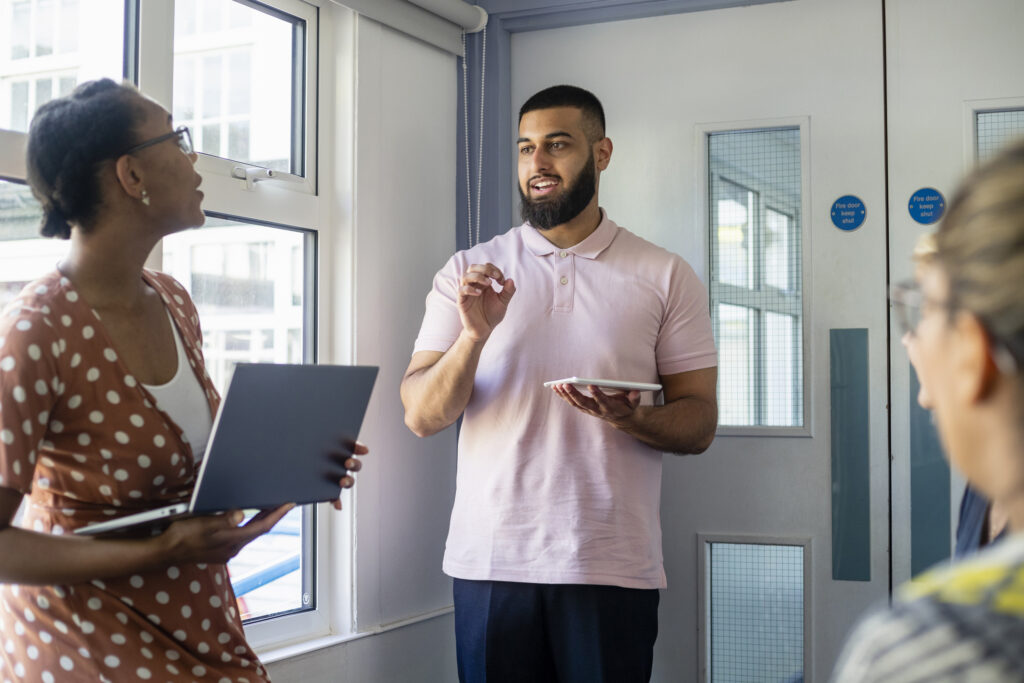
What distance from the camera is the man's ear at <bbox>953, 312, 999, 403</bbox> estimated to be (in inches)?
22.4

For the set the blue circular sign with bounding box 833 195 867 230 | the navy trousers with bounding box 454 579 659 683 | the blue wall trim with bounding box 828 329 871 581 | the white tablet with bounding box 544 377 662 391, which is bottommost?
the navy trousers with bounding box 454 579 659 683

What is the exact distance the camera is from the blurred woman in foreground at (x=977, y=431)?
1.72ft

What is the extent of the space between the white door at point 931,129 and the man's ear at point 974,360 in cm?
191

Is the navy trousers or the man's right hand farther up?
the man's right hand

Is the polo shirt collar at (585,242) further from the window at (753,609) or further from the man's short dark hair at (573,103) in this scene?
the window at (753,609)

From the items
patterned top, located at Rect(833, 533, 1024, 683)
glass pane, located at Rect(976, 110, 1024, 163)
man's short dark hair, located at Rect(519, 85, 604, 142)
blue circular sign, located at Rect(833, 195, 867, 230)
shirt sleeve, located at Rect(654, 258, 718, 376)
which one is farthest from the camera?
blue circular sign, located at Rect(833, 195, 867, 230)

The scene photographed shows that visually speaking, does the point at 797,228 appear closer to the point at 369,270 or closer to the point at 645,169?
the point at 645,169

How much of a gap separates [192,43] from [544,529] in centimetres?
122

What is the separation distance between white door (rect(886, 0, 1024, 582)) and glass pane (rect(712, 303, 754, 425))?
1.12 ft

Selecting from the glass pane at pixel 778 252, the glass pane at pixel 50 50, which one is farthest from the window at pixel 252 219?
the glass pane at pixel 778 252

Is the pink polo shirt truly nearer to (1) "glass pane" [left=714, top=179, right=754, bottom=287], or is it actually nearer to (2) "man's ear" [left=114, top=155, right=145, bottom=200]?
(1) "glass pane" [left=714, top=179, right=754, bottom=287]

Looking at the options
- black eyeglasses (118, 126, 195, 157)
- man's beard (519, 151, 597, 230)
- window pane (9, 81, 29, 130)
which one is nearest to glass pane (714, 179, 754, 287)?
man's beard (519, 151, 597, 230)

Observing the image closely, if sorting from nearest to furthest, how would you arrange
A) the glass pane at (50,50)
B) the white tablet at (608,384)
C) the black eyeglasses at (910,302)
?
the black eyeglasses at (910,302)
the white tablet at (608,384)
the glass pane at (50,50)

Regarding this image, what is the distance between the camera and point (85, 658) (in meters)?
1.26
